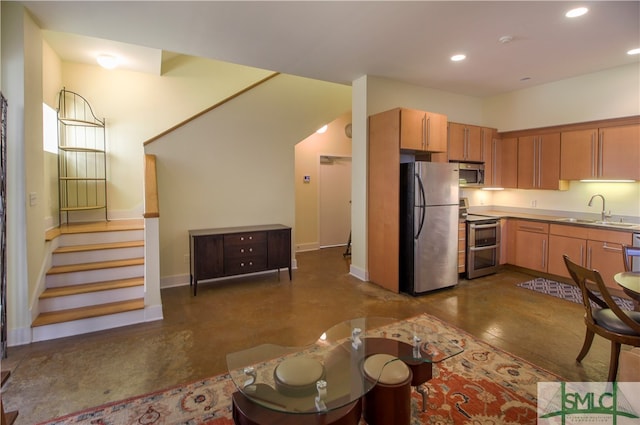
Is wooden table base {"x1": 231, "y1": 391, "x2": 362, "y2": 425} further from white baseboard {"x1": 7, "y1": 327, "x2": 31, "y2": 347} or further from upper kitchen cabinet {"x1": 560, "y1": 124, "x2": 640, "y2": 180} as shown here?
upper kitchen cabinet {"x1": 560, "y1": 124, "x2": 640, "y2": 180}

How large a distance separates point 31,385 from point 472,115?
626 centimetres

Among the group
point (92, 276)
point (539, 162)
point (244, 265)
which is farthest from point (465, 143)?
point (92, 276)

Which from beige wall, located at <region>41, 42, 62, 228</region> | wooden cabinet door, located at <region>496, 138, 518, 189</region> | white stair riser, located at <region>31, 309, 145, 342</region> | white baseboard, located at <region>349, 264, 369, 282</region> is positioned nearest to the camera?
white stair riser, located at <region>31, 309, 145, 342</region>

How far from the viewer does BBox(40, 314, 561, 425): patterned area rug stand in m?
1.86

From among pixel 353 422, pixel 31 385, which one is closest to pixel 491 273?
pixel 353 422

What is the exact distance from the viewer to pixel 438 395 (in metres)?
2.06

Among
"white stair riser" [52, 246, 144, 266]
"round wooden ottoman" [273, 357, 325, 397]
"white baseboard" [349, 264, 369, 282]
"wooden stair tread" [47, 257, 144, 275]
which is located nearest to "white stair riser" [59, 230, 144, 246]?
"white stair riser" [52, 246, 144, 266]

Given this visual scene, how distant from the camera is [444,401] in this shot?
200 centimetres

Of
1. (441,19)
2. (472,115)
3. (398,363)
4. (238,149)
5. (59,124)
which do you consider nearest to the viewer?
(398,363)

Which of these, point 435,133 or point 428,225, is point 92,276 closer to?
point 428,225

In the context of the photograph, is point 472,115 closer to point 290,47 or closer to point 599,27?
point 599,27

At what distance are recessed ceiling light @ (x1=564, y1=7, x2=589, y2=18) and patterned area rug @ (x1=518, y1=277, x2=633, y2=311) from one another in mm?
3032

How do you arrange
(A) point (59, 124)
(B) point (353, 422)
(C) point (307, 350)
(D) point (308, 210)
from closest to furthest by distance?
(B) point (353, 422)
(C) point (307, 350)
(A) point (59, 124)
(D) point (308, 210)

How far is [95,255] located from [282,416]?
3.18 meters
